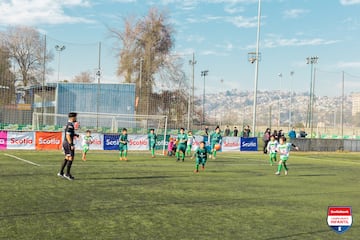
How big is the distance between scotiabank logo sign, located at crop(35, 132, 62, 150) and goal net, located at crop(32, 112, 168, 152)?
3.15 meters

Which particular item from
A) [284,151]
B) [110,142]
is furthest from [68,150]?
[110,142]

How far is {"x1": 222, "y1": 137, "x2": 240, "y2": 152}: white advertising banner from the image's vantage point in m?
36.2

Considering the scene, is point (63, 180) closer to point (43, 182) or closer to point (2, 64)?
point (43, 182)

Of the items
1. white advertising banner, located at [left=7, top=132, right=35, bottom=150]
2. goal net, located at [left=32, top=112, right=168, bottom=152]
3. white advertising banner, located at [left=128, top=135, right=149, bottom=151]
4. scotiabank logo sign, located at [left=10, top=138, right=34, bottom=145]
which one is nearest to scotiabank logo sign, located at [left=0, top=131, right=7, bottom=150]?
white advertising banner, located at [left=7, top=132, right=35, bottom=150]

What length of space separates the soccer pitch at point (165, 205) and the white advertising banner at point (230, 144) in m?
18.9

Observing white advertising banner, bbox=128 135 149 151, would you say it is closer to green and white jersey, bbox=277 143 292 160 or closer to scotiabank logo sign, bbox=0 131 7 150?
scotiabank logo sign, bbox=0 131 7 150

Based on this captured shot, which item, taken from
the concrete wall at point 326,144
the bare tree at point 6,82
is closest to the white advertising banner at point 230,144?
the concrete wall at point 326,144

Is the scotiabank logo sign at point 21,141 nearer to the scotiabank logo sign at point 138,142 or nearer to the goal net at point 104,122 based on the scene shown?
the goal net at point 104,122

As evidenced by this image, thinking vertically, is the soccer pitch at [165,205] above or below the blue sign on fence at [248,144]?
below

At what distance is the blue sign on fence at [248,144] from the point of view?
37.1 m

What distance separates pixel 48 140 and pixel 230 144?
1515 cm

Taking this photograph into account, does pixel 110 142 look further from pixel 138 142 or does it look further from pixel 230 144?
pixel 230 144

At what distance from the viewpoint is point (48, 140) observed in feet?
98.3

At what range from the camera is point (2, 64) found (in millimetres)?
35906
